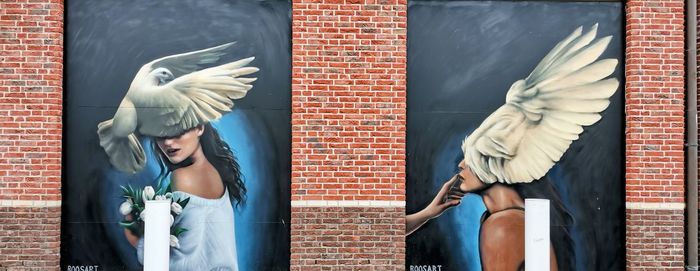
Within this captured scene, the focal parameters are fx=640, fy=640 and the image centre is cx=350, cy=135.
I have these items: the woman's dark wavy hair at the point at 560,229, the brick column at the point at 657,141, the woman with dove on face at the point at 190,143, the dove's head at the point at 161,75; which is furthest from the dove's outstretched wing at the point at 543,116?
the dove's head at the point at 161,75

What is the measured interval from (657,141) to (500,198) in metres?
1.83

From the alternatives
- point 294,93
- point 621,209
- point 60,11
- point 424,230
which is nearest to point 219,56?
point 294,93

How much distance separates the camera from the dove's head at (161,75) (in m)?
7.12

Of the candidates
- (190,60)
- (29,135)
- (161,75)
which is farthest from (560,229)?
(29,135)

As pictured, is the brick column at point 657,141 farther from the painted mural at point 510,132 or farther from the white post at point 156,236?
the white post at point 156,236

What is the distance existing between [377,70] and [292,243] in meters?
2.08

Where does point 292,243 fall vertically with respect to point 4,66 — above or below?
below

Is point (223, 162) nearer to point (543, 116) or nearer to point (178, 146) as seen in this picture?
point (178, 146)

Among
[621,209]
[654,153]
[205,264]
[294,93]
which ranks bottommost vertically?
[205,264]

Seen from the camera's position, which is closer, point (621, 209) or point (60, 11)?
point (60, 11)

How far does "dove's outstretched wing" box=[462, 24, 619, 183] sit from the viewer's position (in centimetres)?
728

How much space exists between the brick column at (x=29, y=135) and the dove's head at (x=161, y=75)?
1.00m

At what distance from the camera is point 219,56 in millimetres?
7180

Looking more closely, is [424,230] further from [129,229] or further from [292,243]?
[129,229]
